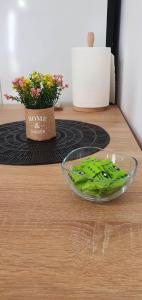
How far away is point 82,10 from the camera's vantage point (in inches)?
44.9

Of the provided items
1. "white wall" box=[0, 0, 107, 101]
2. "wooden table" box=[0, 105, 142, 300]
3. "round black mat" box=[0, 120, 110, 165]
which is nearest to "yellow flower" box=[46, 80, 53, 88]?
"round black mat" box=[0, 120, 110, 165]

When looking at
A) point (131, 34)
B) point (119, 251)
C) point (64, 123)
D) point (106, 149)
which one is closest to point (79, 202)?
point (119, 251)

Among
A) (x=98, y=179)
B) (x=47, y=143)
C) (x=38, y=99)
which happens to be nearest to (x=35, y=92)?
(x=38, y=99)

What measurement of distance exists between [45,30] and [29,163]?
0.81 meters

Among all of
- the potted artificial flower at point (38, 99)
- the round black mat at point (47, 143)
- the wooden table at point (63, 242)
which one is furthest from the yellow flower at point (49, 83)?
the wooden table at point (63, 242)

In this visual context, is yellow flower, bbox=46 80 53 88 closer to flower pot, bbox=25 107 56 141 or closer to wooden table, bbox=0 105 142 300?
flower pot, bbox=25 107 56 141

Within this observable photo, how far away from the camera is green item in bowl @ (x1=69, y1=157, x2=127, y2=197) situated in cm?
41

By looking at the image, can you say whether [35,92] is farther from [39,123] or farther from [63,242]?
[63,242]

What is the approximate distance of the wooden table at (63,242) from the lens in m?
0.28

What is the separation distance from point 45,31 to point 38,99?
24.4 inches

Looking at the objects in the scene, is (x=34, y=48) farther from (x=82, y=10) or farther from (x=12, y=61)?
(x=82, y=10)

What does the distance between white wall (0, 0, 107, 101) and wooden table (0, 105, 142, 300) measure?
0.83 meters

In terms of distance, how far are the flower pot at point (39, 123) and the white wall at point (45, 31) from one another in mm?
590

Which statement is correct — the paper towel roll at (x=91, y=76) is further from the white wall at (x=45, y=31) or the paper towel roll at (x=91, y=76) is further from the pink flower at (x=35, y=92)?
the pink flower at (x=35, y=92)
